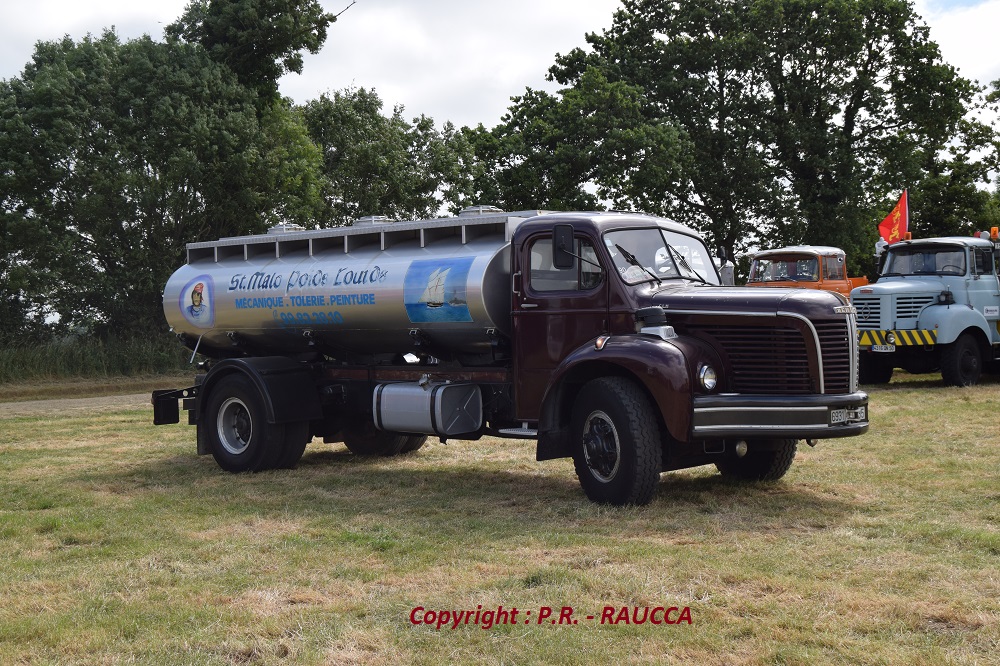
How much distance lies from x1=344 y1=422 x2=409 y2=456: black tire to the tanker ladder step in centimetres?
295

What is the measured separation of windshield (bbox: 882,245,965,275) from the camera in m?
19.8

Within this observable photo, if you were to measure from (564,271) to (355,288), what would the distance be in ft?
8.45

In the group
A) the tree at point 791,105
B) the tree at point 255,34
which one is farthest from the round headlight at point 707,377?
the tree at point 791,105

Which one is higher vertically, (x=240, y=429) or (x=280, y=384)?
(x=280, y=384)

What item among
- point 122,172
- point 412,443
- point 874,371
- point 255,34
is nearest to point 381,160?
point 255,34

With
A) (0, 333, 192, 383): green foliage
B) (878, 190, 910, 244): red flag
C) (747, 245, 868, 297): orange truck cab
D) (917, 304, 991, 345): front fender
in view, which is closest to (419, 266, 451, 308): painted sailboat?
(917, 304, 991, 345): front fender

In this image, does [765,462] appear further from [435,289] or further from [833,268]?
[833,268]

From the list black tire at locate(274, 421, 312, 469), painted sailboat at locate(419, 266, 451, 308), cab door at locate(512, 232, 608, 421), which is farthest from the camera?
black tire at locate(274, 421, 312, 469)

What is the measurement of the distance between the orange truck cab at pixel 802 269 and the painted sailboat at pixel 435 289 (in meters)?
14.9

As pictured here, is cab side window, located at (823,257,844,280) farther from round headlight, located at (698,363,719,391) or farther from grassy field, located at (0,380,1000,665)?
round headlight, located at (698,363,719,391)

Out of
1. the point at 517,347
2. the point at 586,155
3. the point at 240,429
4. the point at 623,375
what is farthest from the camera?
the point at 586,155

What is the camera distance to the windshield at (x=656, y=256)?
9.51m

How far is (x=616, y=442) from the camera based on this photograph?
347 inches

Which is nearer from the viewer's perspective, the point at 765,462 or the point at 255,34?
the point at 765,462
